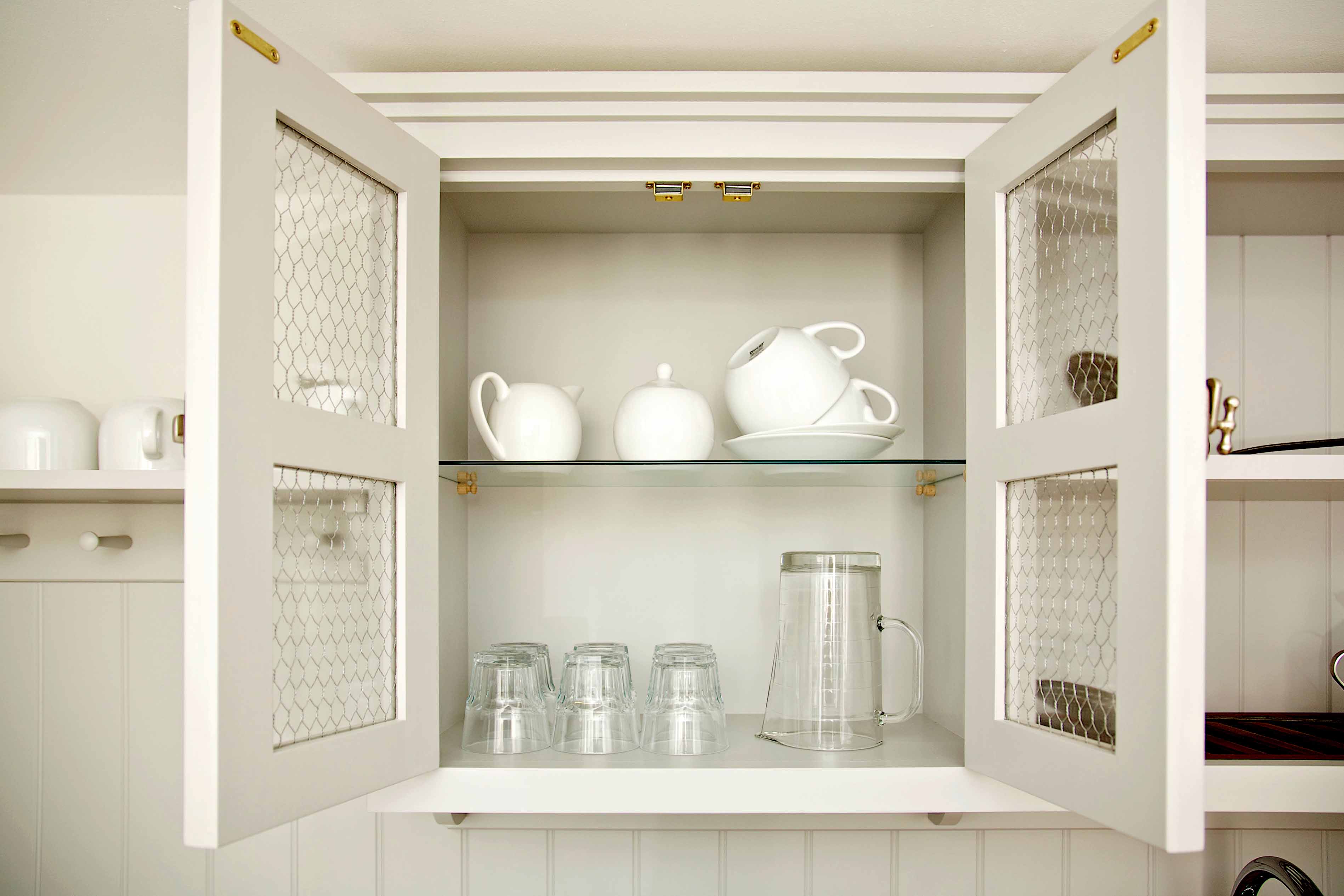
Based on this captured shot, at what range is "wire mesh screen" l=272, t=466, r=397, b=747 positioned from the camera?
2.60ft

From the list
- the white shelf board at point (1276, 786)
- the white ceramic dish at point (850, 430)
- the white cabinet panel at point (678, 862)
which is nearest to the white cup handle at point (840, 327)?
the white ceramic dish at point (850, 430)

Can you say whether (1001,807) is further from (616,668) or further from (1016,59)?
(1016,59)

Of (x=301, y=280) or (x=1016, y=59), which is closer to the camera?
(x=301, y=280)

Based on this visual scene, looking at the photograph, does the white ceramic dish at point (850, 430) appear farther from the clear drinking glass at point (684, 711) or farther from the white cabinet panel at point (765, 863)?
the white cabinet panel at point (765, 863)

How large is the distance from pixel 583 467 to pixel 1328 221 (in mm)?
1020

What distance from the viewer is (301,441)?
780mm

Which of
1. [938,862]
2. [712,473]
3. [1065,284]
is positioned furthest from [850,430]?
[938,862]

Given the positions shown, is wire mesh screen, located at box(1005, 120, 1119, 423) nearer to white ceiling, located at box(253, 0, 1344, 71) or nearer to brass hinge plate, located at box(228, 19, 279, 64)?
white ceiling, located at box(253, 0, 1344, 71)

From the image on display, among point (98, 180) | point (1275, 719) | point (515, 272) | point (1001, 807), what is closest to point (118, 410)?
point (98, 180)

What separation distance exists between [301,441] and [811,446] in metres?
0.54

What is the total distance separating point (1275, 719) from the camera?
119 cm

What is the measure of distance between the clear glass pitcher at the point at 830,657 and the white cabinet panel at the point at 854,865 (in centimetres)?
29

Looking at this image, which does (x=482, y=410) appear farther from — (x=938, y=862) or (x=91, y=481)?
(x=938, y=862)

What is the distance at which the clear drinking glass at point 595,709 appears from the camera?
1.05 m
